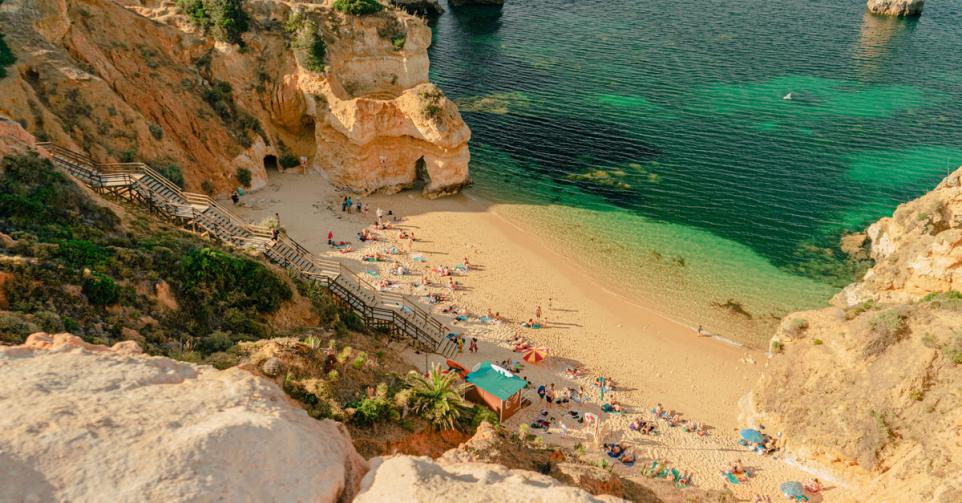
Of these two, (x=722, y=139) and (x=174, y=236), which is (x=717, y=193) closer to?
(x=722, y=139)

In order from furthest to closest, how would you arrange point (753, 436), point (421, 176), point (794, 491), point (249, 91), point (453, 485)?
point (421, 176) < point (249, 91) < point (753, 436) < point (794, 491) < point (453, 485)

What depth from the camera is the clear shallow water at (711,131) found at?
145ft

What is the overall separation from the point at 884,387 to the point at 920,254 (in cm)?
1113

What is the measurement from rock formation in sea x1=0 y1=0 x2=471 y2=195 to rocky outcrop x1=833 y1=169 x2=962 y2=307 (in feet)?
88.3

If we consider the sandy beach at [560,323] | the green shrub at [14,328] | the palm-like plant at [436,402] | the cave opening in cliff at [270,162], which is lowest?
the sandy beach at [560,323]

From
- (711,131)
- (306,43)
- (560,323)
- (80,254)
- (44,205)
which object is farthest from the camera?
(711,131)

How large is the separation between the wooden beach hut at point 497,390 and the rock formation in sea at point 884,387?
37.3ft

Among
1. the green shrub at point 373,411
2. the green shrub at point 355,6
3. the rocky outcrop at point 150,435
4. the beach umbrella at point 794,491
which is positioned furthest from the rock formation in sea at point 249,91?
the beach umbrella at point 794,491

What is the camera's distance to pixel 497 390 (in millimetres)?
27875

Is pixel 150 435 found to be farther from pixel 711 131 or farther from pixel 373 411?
pixel 711 131

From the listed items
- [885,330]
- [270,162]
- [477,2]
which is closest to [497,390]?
[885,330]

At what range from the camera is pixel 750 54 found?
77750 millimetres

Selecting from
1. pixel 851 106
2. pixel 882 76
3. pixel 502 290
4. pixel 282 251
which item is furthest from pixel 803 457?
pixel 882 76

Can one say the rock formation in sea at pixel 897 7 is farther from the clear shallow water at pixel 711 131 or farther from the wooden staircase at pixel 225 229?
the wooden staircase at pixel 225 229
